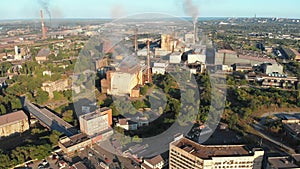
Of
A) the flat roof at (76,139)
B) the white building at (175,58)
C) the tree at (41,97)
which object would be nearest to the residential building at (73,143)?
the flat roof at (76,139)

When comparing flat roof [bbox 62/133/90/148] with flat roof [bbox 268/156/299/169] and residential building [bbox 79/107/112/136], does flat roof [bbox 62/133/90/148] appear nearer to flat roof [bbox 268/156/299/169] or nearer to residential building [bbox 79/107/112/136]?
residential building [bbox 79/107/112/136]

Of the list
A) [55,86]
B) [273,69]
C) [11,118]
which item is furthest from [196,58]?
[11,118]

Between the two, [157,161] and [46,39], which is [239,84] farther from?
[46,39]

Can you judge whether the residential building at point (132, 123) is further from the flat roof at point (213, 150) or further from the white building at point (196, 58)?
the white building at point (196, 58)

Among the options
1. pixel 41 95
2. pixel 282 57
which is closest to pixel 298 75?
pixel 282 57

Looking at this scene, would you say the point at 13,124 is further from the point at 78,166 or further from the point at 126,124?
the point at 126,124

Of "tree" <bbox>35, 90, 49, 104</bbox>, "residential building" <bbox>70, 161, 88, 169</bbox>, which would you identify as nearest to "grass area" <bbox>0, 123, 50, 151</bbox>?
"residential building" <bbox>70, 161, 88, 169</bbox>
